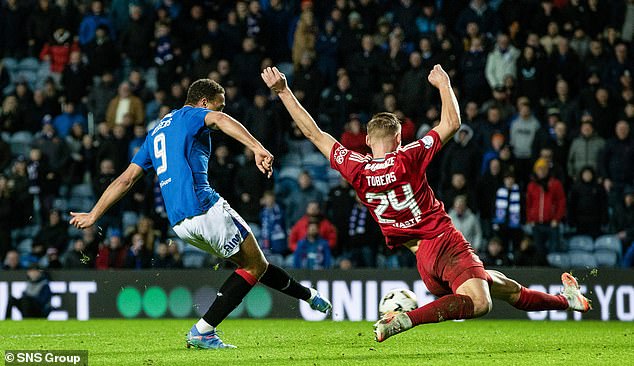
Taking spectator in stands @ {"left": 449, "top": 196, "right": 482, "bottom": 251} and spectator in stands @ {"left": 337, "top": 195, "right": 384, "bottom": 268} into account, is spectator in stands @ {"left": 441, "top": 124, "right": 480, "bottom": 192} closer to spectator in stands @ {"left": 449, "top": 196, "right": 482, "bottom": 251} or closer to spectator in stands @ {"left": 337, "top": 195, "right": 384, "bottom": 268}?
spectator in stands @ {"left": 449, "top": 196, "right": 482, "bottom": 251}

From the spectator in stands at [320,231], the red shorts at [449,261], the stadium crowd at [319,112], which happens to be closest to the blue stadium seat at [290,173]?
the stadium crowd at [319,112]

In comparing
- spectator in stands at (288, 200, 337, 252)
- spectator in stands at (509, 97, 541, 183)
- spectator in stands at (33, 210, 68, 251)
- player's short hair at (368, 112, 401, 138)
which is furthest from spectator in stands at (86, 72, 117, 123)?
player's short hair at (368, 112, 401, 138)

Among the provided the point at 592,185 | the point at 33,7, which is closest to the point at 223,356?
the point at 592,185

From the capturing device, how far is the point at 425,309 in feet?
26.2

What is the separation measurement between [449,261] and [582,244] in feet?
30.1

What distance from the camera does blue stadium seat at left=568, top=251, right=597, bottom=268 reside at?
16.9 m

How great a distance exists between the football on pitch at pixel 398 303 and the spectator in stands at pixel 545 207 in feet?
27.8

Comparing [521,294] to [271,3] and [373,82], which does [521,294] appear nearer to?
[373,82]

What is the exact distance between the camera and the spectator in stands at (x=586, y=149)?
56.7 feet

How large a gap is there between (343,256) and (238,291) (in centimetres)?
784

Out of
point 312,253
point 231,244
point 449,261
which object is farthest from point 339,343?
point 312,253

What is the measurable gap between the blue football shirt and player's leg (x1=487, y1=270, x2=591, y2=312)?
244 centimetres

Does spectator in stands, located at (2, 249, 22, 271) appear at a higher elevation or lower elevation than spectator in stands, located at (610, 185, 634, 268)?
lower

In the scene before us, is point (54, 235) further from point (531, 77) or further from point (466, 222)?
point (531, 77)
